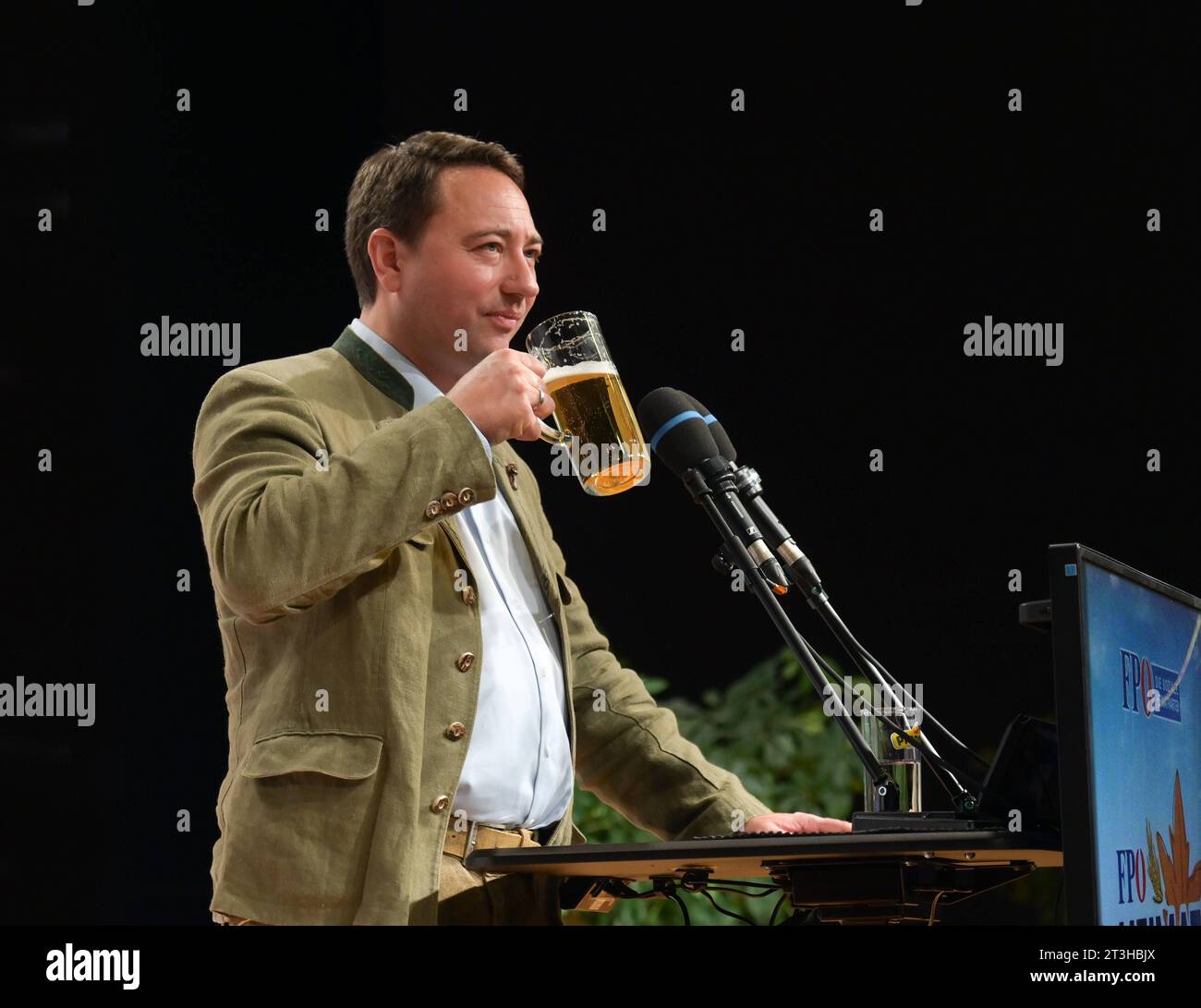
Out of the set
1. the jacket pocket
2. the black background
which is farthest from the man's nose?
the black background

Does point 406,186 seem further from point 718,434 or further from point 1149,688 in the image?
point 1149,688

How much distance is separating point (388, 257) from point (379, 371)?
0.16 metres

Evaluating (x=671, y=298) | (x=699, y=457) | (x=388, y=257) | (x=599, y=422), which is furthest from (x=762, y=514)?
(x=671, y=298)

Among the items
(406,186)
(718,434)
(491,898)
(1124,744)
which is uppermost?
(406,186)

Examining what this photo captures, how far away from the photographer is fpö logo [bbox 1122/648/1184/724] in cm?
120

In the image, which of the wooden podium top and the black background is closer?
the wooden podium top

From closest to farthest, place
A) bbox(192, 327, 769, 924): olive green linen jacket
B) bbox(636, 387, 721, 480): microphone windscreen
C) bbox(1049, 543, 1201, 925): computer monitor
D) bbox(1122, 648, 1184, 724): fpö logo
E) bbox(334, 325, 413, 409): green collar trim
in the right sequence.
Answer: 1. bbox(1049, 543, 1201, 925): computer monitor
2. bbox(1122, 648, 1184, 724): fpö logo
3. bbox(192, 327, 769, 924): olive green linen jacket
4. bbox(636, 387, 721, 480): microphone windscreen
5. bbox(334, 325, 413, 409): green collar trim

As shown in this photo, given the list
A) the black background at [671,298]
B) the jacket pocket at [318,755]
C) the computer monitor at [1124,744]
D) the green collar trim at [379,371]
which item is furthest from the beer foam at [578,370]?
the black background at [671,298]

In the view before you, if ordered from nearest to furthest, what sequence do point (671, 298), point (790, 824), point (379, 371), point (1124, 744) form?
1. point (1124, 744)
2. point (790, 824)
3. point (379, 371)
4. point (671, 298)

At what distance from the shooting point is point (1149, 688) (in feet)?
4.09

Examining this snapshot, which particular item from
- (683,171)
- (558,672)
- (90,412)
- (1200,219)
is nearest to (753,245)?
(683,171)

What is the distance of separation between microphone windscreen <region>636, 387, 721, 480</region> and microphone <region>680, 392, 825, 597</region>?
0.01 m

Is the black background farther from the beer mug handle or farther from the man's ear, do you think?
the beer mug handle
